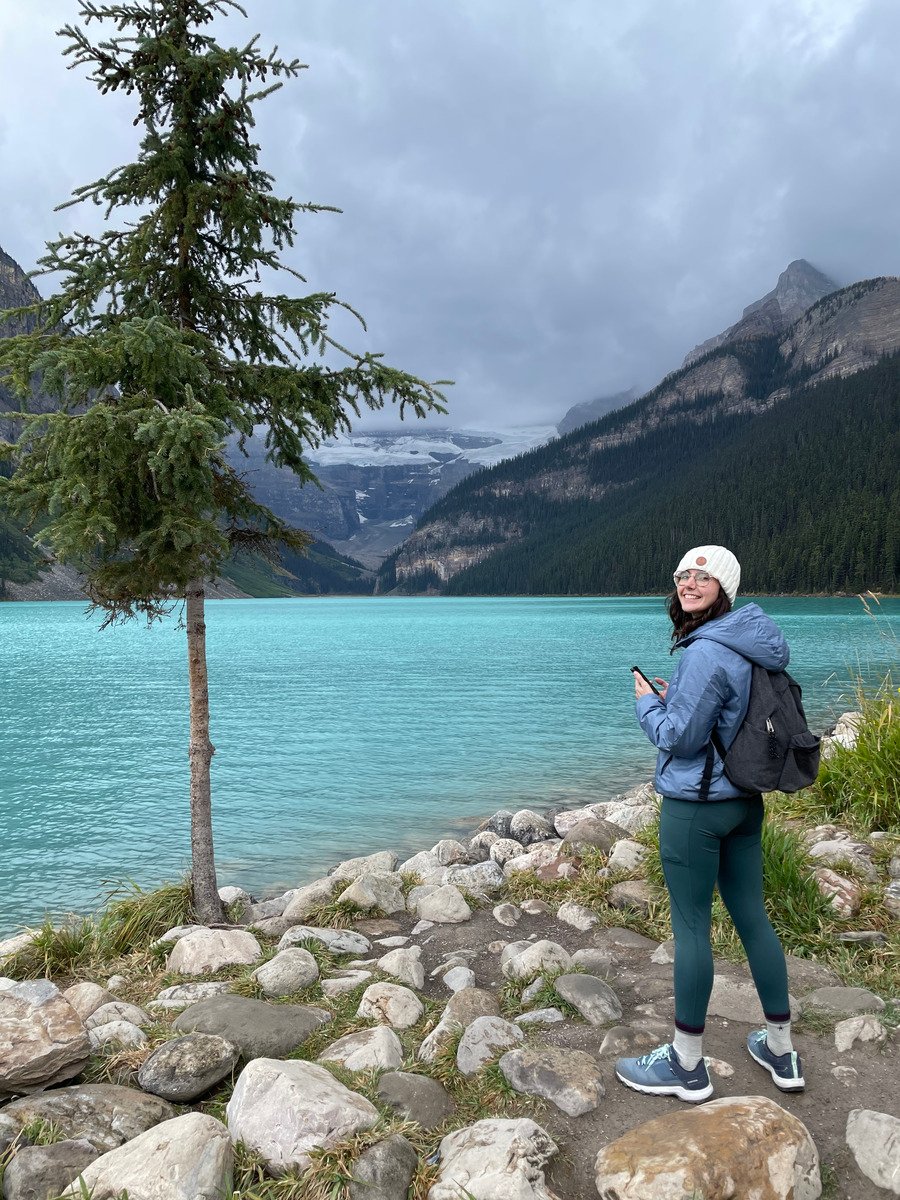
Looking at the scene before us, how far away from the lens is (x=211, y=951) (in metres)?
6.65

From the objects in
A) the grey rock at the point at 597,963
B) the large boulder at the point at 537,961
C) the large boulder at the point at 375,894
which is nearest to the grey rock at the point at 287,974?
the large boulder at the point at 537,961

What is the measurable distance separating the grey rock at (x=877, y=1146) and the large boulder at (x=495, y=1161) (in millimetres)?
1434

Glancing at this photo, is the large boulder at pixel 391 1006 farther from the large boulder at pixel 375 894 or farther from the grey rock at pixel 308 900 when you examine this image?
the grey rock at pixel 308 900

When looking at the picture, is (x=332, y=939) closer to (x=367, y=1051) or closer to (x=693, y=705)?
(x=367, y=1051)

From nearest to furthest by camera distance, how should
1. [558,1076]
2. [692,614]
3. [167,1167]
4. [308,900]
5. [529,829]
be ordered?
[167,1167]
[692,614]
[558,1076]
[308,900]
[529,829]

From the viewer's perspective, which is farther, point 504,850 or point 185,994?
point 504,850

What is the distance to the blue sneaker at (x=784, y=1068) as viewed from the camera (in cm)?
385

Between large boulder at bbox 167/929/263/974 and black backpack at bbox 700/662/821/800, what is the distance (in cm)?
505

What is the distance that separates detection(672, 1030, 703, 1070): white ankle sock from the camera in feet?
12.4

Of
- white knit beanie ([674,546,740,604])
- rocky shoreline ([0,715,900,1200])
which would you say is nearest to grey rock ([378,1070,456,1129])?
rocky shoreline ([0,715,900,1200])

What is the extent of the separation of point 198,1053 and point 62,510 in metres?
4.07

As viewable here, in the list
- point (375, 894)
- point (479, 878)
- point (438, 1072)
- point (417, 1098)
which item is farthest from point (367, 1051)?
point (479, 878)

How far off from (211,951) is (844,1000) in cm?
525

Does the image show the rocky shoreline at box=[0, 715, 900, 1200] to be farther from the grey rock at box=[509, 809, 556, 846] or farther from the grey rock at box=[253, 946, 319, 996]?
the grey rock at box=[509, 809, 556, 846]
